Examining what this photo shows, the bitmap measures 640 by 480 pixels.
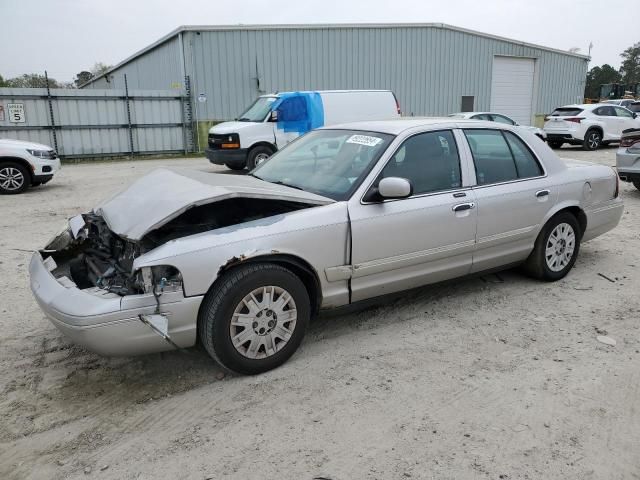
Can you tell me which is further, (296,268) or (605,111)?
(605,111)

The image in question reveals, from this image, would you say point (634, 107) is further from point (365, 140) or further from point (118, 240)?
point (118, 240)

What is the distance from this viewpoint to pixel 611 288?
5.11m

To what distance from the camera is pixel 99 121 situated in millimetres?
18344

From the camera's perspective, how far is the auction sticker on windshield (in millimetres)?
4211

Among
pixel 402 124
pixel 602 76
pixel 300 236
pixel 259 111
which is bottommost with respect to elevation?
pixel 300 236

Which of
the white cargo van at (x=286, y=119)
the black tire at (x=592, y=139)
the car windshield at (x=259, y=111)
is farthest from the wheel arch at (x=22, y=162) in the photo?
the black tire at (x=592, y=139)

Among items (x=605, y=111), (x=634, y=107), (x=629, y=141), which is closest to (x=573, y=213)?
(x=629, y=141)

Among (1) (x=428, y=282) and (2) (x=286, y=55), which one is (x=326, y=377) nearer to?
(1) (x=428, y=282)

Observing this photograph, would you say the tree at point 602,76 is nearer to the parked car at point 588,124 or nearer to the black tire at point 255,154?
the parked car at point 588,124

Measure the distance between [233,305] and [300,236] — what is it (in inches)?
24.7

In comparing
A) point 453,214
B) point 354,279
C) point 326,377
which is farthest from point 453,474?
point 453,214

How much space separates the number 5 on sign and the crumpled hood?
15.3 metres

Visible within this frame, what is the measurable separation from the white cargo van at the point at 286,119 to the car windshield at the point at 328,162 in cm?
818

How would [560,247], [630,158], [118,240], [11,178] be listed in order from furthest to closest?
[11,178], [630,158], [560,247], [118,240]
